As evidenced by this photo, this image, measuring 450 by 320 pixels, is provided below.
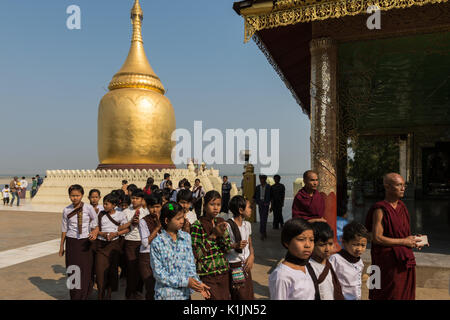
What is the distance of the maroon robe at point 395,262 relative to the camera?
10.2ft

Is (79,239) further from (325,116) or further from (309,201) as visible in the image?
(325,116)

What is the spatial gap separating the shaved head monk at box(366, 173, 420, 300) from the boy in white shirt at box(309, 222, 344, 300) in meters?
0.98

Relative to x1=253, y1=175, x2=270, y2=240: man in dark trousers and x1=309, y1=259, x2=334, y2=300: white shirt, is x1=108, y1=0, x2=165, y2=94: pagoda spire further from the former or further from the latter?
x1=309, y1=259, x2=334, y2=300: white shirt

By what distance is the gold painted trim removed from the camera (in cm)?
522

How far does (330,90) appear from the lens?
19.6 ft

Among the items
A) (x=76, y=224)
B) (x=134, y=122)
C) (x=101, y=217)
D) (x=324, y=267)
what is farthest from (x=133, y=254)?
(x=134, y=122)

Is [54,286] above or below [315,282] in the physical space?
below

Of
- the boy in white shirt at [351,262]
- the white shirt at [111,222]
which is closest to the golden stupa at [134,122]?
the white shirt at [111,222]

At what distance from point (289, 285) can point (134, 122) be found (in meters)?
23.2

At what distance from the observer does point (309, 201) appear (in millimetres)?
4602

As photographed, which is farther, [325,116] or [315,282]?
[325,116]

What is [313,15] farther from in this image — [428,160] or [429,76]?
[428,160]

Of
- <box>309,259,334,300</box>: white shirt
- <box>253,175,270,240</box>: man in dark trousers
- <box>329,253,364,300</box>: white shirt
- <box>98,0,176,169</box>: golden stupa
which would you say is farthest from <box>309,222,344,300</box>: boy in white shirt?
<box>98,0,176,169</box>: golden stupa
